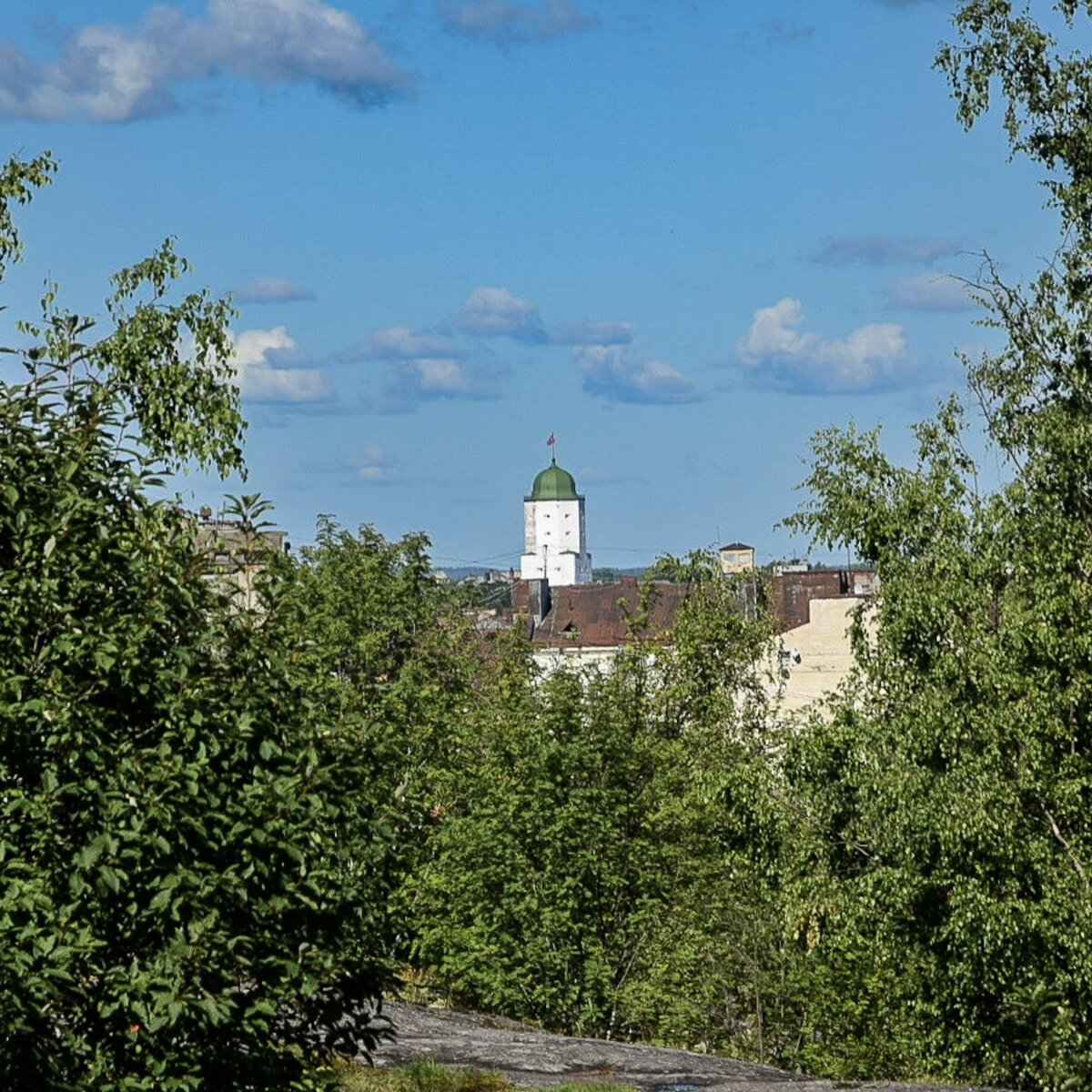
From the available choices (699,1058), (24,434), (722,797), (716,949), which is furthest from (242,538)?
(716,949)

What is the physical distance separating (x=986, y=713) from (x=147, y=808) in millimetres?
14764

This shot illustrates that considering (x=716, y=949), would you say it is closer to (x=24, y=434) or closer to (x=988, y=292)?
(x=988, y=292)

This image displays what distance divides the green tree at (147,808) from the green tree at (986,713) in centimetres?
1122

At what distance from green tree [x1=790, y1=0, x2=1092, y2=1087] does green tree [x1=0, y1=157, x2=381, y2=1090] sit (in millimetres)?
11220

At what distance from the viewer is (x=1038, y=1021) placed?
20625 millimetres

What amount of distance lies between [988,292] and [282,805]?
17.4 m

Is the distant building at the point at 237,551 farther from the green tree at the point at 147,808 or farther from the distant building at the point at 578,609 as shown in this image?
the distant building at the point at 578,609

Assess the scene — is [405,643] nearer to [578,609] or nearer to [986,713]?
[986,713]

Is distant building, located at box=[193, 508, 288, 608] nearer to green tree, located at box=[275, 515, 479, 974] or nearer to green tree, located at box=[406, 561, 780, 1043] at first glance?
green tree, located at box=[406, 561, 780, 1043]

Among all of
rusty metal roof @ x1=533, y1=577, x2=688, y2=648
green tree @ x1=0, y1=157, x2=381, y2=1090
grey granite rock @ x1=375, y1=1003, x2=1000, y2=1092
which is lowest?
grey granite rock @ x1=375, y1=1003, x2=1000, y2=1092

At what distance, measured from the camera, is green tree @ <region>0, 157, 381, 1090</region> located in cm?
771

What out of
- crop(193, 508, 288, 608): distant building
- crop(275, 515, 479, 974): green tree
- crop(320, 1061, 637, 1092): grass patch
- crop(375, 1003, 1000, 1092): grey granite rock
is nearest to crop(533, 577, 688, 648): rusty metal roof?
crop(275, 515, 479, 974): green tree

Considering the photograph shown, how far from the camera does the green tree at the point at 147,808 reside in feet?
25.3

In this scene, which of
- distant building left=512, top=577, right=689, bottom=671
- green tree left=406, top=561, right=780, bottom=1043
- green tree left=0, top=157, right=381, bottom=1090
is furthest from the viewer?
distant building left=512, top=577, right=689, bottom=671
